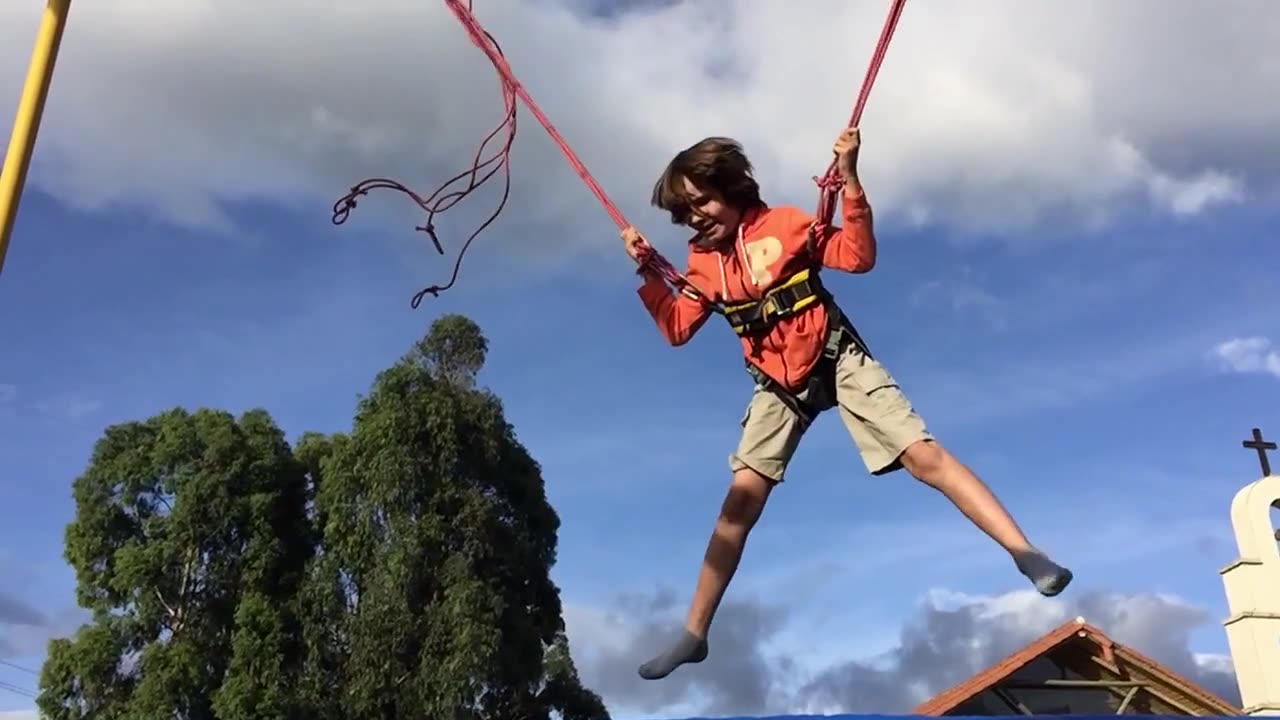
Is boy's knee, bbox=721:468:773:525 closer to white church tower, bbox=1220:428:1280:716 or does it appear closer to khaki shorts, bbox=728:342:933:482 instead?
khaki shorts, bbox=728:342:933:482

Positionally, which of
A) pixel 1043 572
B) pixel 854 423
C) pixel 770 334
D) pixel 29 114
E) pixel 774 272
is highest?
pixel 29 114

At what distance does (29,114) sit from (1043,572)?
365cm

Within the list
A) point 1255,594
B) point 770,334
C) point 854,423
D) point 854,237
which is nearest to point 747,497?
point 854,423

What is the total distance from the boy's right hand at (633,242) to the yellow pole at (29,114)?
2.07m

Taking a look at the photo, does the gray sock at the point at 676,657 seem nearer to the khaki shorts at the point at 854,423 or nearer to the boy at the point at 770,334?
the boy at the point at 770,334

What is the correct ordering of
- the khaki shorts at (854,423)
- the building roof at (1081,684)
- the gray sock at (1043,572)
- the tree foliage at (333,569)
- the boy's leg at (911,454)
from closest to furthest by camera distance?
1. the gray sock at (1043,572)
2. the boy's leg at (911,454)
3. the khaki shorts at (854,423)
4. the building roof at (1081,684)
5. the tree foliage at (333,569)

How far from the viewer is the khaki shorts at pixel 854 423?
3.61m

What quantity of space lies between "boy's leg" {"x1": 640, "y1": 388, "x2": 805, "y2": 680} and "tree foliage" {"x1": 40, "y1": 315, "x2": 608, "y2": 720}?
34.9ft

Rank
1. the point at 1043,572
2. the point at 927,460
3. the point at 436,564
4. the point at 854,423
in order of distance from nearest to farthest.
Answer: the point at 1043,572 < the point at 927,460 < the point at 854,423 < the point at 436,564

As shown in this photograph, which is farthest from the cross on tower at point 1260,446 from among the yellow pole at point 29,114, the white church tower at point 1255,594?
the yellow pole at point 29,114

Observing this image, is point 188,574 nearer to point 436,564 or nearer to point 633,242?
point 436,564

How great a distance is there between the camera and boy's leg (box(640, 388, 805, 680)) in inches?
152

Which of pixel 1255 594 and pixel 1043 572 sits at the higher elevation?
pixel 1255 594

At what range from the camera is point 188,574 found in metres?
15.6
